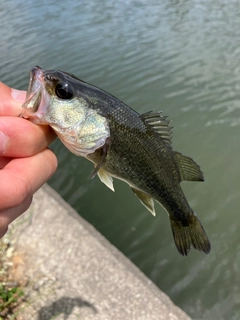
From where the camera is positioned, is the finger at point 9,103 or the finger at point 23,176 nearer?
the finger at point 23,176

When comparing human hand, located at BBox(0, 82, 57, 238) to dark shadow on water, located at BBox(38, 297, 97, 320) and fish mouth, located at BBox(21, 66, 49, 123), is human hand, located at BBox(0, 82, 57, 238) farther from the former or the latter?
dark shadow on water, located at BBox(38, 297, 97, 320)

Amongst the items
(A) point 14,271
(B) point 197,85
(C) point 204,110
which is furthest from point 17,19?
(A) point 14,271

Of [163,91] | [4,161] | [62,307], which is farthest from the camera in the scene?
[163,91]

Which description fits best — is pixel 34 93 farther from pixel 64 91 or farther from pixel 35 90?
pixel 64 91

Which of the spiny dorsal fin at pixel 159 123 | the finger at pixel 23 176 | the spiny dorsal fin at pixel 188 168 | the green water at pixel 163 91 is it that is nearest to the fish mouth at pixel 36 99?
the finger at pixel 23 176

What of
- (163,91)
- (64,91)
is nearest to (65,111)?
(64,91)

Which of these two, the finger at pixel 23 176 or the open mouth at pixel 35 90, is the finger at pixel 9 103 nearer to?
the open mouth at pixel 35 90

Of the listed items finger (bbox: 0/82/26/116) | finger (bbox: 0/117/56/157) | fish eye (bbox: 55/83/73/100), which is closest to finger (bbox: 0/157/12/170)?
finger (bbox: 0/117/56/157)
